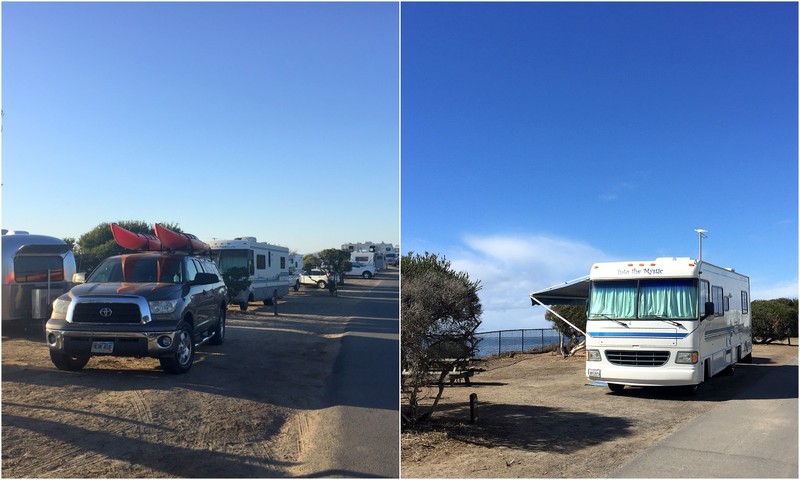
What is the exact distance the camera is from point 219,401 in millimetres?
7051

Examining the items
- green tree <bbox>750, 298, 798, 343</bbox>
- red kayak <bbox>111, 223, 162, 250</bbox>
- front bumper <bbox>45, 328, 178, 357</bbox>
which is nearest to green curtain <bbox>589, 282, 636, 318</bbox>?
front bumper <bbox>45, 328, 178, 357</bbox>

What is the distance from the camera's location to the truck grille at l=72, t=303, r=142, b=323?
715cm

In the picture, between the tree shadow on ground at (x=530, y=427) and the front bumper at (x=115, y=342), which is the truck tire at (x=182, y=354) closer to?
the front bumper at (x=115, y=342)

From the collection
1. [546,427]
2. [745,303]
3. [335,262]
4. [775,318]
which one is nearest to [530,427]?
[546,427]

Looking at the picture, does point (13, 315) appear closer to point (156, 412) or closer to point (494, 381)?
point (156, 412)

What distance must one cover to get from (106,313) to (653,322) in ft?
26.1

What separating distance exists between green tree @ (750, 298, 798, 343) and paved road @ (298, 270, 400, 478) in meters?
17.2

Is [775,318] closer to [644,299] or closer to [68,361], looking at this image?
[644,299]

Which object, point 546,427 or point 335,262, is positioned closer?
point 546,427

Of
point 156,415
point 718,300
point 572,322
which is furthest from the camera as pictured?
point 572,322

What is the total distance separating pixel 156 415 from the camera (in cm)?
634

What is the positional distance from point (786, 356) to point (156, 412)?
1852 centimetres

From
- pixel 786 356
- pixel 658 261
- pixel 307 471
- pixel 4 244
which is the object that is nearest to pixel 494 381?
pixel 658 261

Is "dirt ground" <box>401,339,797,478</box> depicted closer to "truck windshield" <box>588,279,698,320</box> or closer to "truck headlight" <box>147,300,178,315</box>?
"truck windshield" <box>588,279,698,320</box>
